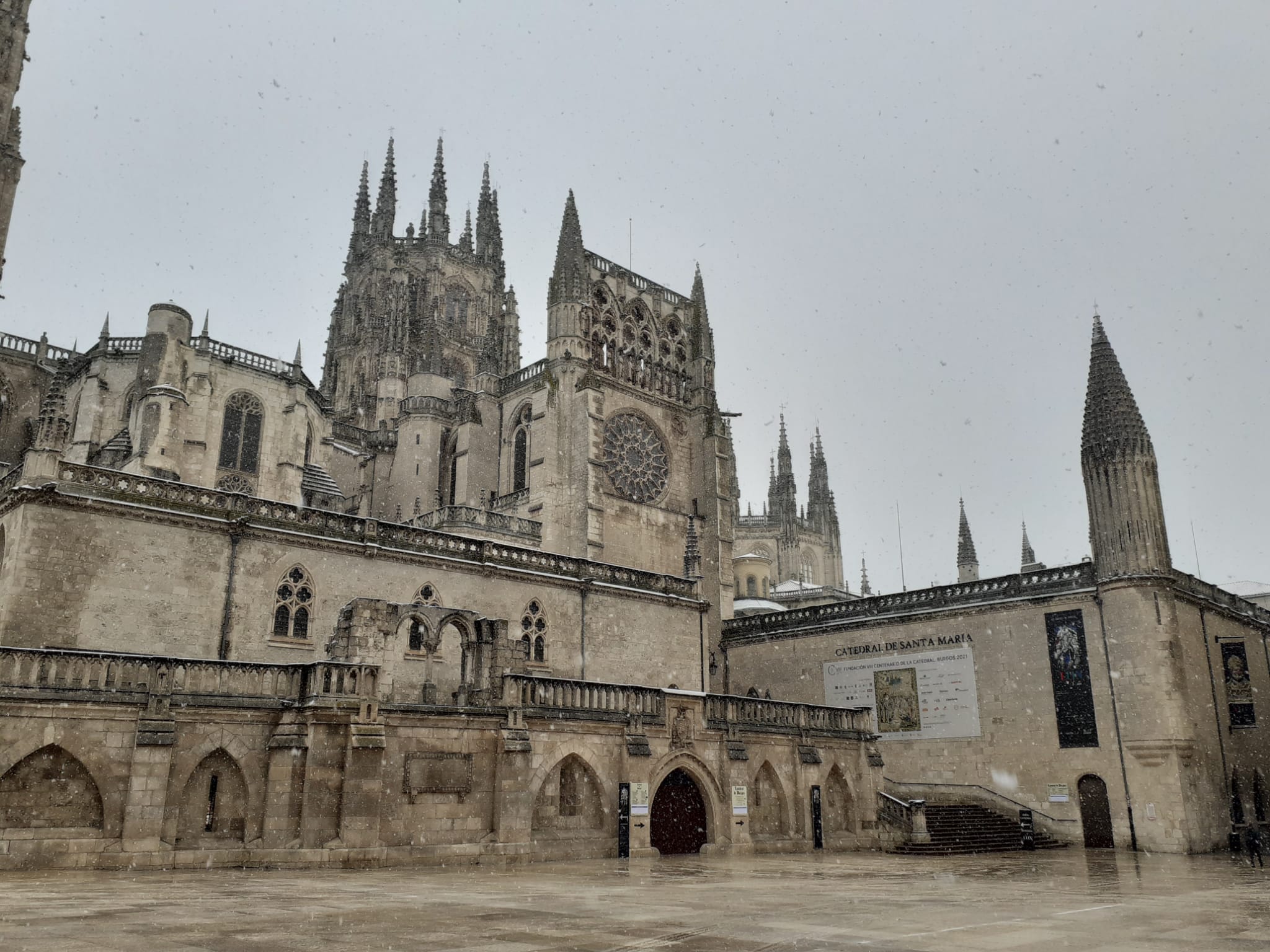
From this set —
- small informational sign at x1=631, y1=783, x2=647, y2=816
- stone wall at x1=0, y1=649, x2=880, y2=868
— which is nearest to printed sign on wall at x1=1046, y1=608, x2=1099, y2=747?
stone wall at x1=0, y1=649, x2=880, y2=868

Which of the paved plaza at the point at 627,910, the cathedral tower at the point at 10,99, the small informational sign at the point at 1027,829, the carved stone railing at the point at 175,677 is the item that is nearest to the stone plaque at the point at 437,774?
the carved stone railing at the point at 175,677

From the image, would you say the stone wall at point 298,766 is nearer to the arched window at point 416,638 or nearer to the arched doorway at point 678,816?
the arched doorway at point 678,816

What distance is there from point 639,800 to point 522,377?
32.1 m

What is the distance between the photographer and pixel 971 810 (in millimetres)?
30750

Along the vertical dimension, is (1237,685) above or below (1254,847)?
above

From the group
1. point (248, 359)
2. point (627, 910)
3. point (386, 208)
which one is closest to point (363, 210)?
point (386, 208)

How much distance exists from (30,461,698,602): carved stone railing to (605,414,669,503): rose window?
525 inches

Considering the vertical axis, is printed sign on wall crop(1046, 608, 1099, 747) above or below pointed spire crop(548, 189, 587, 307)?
below

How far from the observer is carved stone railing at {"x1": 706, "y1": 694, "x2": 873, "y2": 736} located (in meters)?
24.4

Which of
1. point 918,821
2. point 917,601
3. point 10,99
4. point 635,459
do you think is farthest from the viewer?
point 635,459

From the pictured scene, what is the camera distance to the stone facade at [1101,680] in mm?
28609

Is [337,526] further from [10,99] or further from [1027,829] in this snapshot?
[10,99]

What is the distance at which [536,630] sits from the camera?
30781 millimetres

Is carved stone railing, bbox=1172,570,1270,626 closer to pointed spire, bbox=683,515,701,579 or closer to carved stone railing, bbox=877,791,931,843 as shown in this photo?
carved stone railing, bbox=877,791,931,843
